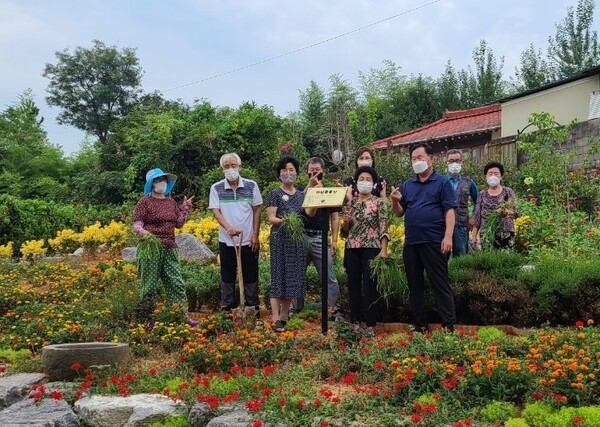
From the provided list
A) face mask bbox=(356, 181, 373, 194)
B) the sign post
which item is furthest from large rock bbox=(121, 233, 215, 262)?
face mask bbox=(356, 181, 373, 194)

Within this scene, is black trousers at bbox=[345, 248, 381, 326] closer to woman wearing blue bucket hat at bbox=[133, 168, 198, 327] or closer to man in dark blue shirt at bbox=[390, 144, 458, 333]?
man in dark blue shirt at bbox=[390, 144, 458, 333]

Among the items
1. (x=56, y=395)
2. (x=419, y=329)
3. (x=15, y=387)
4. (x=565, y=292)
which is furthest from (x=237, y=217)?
(x=565, y=292)

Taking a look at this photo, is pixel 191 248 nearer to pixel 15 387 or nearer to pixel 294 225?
pixel 294 225

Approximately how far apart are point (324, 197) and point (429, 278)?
118 cm

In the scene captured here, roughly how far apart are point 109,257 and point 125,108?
100.0 ft

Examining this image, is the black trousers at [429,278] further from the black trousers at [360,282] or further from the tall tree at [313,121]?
the tall tree at [313,121]

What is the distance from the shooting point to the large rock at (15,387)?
208 inches

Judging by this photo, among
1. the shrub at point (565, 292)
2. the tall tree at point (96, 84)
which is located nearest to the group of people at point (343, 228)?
the shrub at point (565, 292)

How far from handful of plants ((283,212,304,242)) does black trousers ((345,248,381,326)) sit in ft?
1.58

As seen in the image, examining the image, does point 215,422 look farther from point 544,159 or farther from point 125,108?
point 125,108

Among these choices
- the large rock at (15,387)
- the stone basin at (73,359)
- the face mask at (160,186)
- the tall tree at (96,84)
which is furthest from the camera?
the tall tree at (96,84)

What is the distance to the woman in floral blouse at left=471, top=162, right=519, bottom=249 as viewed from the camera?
7.80m

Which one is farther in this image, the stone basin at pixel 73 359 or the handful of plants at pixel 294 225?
the handful of plants at pixel 294 225

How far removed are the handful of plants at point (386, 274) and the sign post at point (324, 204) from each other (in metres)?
0.45
